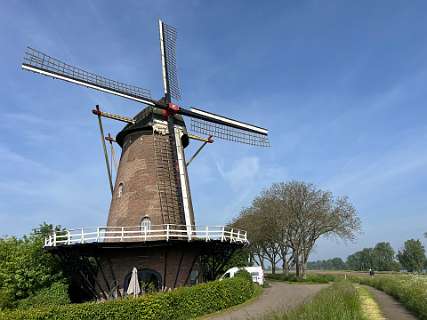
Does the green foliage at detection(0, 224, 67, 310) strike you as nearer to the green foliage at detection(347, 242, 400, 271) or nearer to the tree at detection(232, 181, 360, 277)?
the tree at detection(232, 181, 360, 277)

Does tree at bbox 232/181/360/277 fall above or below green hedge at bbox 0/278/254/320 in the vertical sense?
above

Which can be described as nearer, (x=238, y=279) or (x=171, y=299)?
(x=171, y=299)

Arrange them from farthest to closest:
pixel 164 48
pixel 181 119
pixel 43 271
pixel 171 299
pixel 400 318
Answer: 1. pixel 164 48
2. pixel 181 119
3. pixel 43 271
4. pixel 171 299
5. pixel 400 318

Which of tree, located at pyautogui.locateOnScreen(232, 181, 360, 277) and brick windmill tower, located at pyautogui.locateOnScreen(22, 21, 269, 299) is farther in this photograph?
tree, located at pyautogui.locateOnScreen(232, 181, 360, 277)

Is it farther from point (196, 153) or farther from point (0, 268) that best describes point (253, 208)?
point (0, 268)

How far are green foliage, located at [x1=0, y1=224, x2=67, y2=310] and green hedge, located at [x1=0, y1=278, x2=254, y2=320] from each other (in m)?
9.72

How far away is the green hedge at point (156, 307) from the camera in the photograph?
40.9 ft

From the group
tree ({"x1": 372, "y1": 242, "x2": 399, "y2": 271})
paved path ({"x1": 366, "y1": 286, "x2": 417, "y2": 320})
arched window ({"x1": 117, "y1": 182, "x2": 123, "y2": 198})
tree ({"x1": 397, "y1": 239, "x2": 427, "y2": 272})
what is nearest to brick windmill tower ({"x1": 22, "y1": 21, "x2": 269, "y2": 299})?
arched window ({"x1": 117, "y1": 182, "x2": 123, "y2": 198})

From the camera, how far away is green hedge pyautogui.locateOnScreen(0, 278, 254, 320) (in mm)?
12477

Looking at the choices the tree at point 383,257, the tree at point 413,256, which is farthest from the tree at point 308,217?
the tree at point 383,257

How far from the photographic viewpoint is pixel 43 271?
21.8 m

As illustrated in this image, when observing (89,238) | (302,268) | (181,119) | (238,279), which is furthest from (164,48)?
(302,268)

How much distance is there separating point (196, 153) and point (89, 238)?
10265 millimetres

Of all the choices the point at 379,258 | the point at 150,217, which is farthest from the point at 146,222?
the point at 379,258
